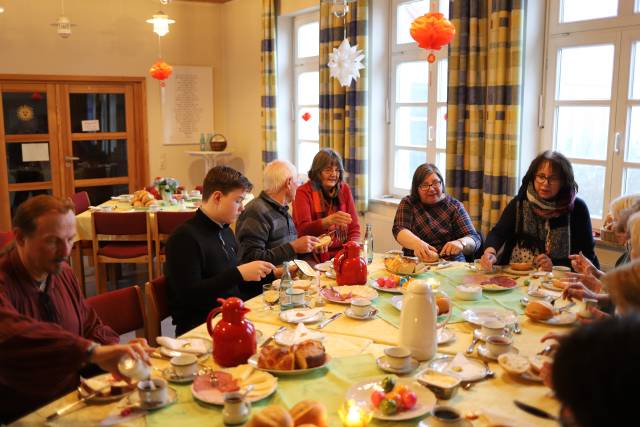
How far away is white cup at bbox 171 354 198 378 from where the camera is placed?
1715mm

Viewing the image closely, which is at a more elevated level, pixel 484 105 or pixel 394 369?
pixel 484 105

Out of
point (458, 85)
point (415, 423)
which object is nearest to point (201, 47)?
point (458, 85)

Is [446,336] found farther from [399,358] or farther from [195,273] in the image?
[195,273]

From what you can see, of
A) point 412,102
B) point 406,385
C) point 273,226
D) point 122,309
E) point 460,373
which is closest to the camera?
point 406,385

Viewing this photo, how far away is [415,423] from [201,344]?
0.78 meters

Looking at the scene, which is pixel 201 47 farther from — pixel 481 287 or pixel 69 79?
pixel 481 287

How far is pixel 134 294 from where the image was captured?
2350 mm

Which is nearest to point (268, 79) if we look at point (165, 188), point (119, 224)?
point (165, 188)

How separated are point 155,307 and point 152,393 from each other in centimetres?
88

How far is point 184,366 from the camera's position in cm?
172

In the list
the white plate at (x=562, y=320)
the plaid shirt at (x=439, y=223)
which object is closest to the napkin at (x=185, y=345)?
the white plate at (x=562, y=320)

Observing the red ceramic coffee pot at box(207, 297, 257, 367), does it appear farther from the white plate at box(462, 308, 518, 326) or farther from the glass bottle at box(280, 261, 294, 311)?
the white plate at box(462, 308, 518, 326)

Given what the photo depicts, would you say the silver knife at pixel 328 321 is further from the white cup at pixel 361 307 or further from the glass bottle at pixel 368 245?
the glass bottle at pixel 368 245

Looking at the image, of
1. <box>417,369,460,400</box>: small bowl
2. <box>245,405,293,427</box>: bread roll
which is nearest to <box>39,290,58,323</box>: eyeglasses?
<box>245,405,293,427</box>: bread roll
